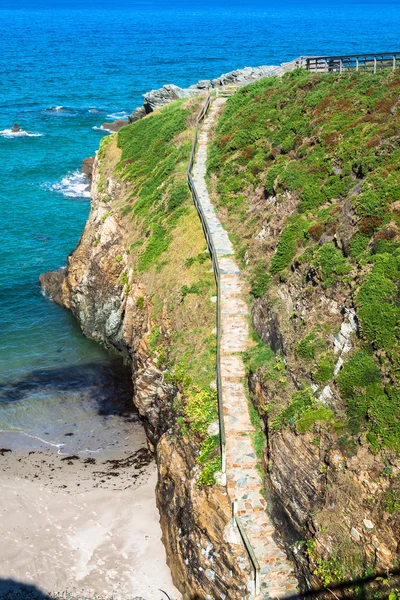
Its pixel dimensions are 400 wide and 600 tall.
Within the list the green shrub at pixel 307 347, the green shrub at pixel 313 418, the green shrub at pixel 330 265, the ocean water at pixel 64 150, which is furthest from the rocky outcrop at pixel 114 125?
the green shrub at pixel 313 418

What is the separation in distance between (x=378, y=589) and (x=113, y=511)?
531 inches

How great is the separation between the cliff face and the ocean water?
2888mm

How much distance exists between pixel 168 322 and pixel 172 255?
201 inches

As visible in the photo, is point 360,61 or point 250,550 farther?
point 360,61

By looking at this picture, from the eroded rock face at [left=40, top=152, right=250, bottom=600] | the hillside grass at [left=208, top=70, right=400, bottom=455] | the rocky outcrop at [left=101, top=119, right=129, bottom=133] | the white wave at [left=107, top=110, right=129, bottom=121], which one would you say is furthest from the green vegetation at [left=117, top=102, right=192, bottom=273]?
the white wave at [left=107, top=110, right=129, bottom=121]

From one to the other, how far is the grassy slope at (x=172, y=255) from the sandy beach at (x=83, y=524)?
202 inches

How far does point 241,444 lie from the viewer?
70.8ft

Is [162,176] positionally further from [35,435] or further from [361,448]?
[361,448]

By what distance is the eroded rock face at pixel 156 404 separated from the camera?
19.6m

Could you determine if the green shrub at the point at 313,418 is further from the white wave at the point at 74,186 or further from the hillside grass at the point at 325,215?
the white wave at the point at 74,186

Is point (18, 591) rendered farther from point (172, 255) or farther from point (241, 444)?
point (172, 255)

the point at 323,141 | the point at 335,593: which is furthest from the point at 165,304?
the point at 335,593

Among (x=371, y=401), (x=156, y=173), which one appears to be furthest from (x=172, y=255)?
(x=371, y=401)

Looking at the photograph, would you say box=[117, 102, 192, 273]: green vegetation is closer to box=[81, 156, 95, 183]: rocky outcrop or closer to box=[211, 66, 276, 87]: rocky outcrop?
box=[211, 66, 276, 87]: rocky outcrop
